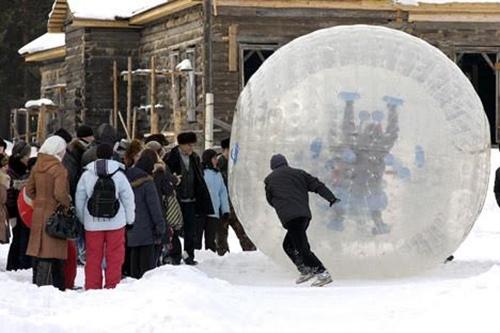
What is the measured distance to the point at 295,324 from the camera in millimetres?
9195

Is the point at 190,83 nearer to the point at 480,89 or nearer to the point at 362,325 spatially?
the point at 480,89

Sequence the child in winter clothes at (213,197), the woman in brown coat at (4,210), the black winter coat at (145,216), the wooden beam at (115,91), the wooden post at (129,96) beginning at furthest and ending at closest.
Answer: the wooden beam at (115,91)
the wooden post at (129,96)
the child in winter clothes at (213,197)
the woman in brown coat at (4,210)
the black winter coat at (145,216)

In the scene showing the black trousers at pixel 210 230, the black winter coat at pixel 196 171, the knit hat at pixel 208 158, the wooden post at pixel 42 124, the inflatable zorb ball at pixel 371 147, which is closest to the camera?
the inflatable zorb ball at pixel 371 147

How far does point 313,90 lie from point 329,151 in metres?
0.59

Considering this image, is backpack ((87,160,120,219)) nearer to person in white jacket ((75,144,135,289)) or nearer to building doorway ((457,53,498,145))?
person in white jacket ((75,144,135,289))

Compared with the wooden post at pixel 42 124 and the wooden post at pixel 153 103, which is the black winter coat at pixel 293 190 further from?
the wooden post at pixel 42 124

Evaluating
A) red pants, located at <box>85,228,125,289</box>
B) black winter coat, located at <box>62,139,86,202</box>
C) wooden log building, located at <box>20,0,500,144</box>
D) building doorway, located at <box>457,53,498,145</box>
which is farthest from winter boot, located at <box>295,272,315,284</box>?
building doorway, located at <box>457,53,498,145</box>

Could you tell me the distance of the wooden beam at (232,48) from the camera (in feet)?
91.6

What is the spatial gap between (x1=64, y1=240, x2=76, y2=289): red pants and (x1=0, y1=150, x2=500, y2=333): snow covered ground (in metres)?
0.47

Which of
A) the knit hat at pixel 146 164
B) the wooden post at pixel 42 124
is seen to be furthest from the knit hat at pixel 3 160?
the wooden post at pixel 42 124

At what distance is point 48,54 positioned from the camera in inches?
1577

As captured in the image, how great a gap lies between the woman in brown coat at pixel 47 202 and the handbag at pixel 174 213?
8.27 feet

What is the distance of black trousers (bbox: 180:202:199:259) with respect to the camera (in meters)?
14.4

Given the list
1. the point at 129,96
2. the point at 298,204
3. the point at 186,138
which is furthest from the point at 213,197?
the point at 129,96
